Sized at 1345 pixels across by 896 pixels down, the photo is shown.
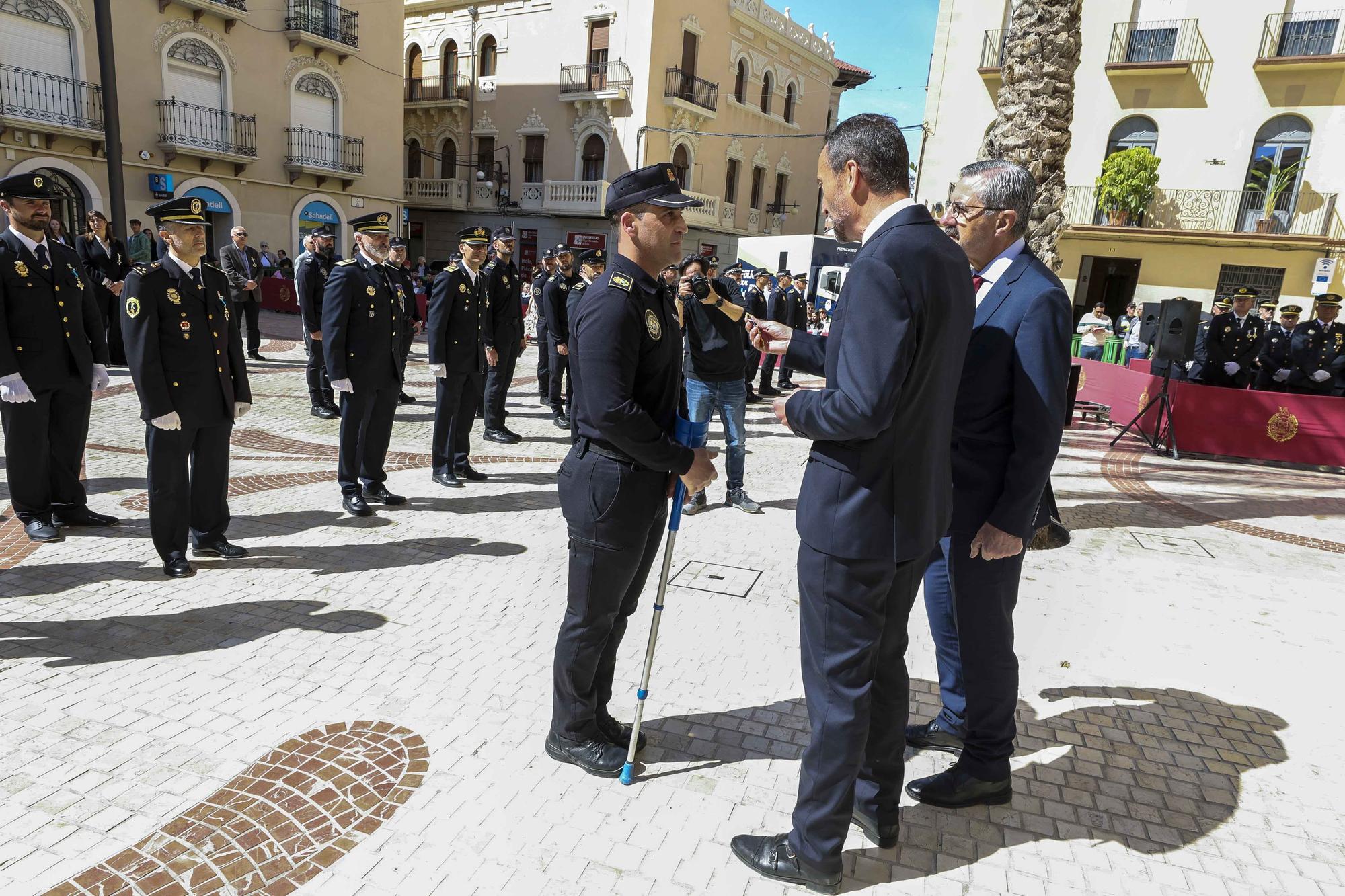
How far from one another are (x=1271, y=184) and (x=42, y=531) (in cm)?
2709

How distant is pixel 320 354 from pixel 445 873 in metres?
8.56

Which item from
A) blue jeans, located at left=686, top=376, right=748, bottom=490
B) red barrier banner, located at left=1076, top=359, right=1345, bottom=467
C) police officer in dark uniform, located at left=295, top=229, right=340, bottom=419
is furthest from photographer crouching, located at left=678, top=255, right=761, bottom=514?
red barrier banner, located at left=1076, top=359, right=1345, bottom=467

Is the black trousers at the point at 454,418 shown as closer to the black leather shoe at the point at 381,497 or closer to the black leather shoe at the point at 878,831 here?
the black leather shoe at the point at 381,497

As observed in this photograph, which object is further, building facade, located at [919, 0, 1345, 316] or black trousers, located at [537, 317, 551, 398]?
building facade, located at [919, 0, 1345, 316]

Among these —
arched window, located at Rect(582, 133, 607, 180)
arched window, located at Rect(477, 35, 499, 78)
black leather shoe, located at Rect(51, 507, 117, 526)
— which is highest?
arched window, located at Rect(477, 35, 499, 78)

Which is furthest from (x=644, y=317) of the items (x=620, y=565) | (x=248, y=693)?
(x=248, y=693)

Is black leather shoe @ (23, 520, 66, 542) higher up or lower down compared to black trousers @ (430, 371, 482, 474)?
lower down

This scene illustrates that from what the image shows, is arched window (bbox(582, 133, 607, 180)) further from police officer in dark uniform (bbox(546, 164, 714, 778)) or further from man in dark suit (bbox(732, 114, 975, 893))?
man in dark suit (bbox(732, 114, 975, 893))

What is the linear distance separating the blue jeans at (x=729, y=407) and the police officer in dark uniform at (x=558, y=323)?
2707mm

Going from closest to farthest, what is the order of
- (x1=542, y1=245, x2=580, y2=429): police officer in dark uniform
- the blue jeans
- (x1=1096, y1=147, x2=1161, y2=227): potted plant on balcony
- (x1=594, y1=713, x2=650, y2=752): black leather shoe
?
(x1=594, y1=713, x2=650, y2=752): black leather shoe
the blue jeans
(x1=542, y1=245, x2=580, y2=429): police officer in dark uniform
(x1=1096, y1=147, x2=1161, y2=227): potted plant on balcony

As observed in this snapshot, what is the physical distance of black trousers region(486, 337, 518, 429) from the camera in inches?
349

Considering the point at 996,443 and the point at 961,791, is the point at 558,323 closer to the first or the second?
the point at 996,443

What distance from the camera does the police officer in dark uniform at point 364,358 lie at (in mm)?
6066

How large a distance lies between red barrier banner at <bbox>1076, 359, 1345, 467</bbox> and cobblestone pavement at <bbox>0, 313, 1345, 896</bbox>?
5.24 meters
